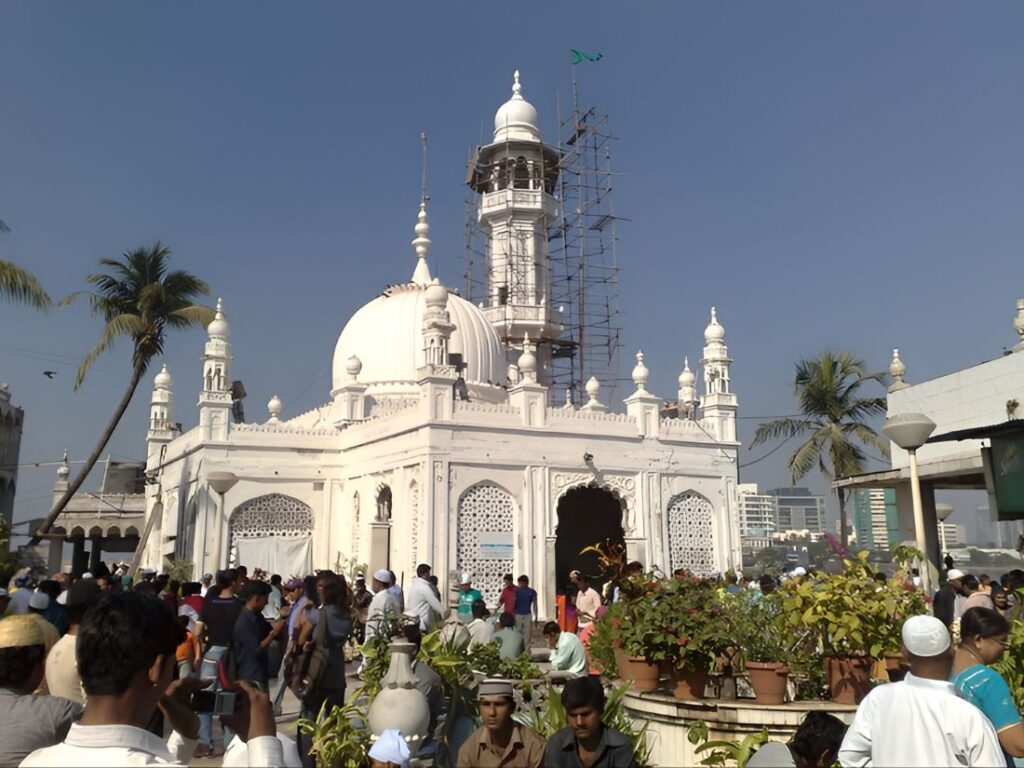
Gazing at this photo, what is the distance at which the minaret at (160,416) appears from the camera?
91.9 ft

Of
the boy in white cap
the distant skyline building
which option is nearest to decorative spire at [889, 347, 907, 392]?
the boy in white cap

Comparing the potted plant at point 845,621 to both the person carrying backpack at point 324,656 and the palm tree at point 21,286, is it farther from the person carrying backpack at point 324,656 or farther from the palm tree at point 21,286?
the palm tree at point 21,286

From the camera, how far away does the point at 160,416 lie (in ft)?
93.5

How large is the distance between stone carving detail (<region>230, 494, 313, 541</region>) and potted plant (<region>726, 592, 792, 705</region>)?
55.1 feet

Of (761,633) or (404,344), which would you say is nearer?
(761,633)

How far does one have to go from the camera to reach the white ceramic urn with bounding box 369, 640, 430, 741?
5.78m

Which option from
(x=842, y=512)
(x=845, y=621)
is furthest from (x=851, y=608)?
(x=842, y=512)

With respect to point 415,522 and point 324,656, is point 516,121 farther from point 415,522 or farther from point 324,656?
point 324,656

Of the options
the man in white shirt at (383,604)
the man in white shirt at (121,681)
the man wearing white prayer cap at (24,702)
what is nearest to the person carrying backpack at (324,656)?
the man in white shirt at (383,604)

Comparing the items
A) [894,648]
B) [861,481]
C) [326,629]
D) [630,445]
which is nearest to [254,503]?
[630,445]

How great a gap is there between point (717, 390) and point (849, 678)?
1758 centimetres

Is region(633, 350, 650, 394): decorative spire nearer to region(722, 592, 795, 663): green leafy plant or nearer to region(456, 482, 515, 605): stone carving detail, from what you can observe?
region(456, 482, 515, 605): stone carving detail

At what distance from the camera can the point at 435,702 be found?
20.5ft

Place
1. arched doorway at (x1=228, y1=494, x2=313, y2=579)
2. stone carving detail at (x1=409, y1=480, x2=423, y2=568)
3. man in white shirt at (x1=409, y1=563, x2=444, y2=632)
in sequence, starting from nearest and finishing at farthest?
1. man in white shirt at (x1=409, y1=563, x2=444, y2=632)
2. stone carving detail at (x1=409, y1=480, x2=423, y2=568)
3. arched doorway at (x1=228, y1=494, x2=313, y2=579)
